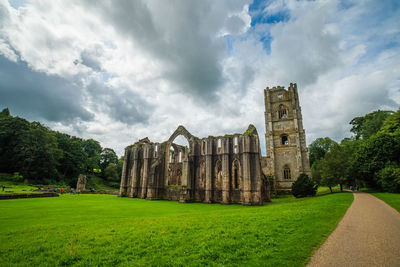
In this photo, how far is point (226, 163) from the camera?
74.0 ft

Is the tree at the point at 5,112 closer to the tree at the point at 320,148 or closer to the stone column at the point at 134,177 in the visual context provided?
the stone column at the point at 134,177

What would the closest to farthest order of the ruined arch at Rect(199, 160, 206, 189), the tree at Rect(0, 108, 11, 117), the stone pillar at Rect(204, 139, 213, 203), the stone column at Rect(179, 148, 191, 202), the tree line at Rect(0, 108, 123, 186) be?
1. the stone pillar at Rect(204, 139, 213, 203)
2. the stone column at Rect(179, 148, 191, 202)
3. the ruined arch at Rect(199, 160, 206, 189)
4. the tree line at Rect(0, 108, 123, 186)
5. the tree at Rect(0, 108, 11, 117)

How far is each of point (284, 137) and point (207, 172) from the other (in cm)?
2359

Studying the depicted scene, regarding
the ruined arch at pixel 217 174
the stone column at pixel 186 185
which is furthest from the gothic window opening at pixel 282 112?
the stone column at pixel 186 185

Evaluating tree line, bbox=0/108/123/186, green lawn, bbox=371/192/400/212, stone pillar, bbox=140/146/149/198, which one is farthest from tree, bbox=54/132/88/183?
green lawn, bbox=371/192/400/212

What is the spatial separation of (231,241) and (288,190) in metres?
33.1

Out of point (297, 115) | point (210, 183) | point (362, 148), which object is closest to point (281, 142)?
point (297, 115)

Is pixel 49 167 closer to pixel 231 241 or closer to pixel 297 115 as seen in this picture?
pixel 231 241

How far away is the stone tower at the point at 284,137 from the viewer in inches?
A: 1380

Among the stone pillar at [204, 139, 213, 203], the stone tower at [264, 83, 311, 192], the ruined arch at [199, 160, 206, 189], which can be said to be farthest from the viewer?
the stone tower at [264, 83, 311, 192]

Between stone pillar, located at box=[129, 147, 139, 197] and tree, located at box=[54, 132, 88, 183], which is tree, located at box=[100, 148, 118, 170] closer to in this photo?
tree, located at box=[54, 132, 88, 183]

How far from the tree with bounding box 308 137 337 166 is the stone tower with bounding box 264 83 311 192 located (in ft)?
93.5

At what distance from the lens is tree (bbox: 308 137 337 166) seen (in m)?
58.8

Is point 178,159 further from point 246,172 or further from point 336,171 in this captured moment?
point 336,171
